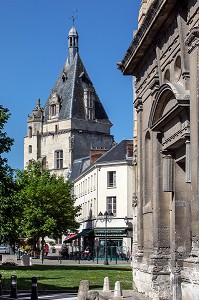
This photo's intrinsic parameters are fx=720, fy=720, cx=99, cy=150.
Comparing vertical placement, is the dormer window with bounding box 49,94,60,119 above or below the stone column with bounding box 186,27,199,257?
above

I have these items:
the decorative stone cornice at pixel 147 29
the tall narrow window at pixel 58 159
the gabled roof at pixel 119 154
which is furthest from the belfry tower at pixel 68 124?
the decorative stone cornice at pixel 147 29

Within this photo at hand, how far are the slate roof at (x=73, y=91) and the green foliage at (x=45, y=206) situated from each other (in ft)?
135

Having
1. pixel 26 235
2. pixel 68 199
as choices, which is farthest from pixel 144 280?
pixel 68 199

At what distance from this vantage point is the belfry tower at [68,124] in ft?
378

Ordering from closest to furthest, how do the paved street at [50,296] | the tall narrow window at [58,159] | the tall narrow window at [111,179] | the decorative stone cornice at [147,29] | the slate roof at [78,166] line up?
the decorative stone cornice at [147,29], the paved street at [50,296], the tall narrow window at [111,179], the slate roof at [78,166], the tall narrow window at [58,159]

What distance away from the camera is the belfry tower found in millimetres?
115250

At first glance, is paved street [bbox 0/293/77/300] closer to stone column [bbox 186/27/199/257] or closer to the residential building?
stone column [bbox 186/27/199/257]

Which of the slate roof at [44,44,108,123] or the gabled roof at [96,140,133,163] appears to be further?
the slate roof at [44,44,108,123]

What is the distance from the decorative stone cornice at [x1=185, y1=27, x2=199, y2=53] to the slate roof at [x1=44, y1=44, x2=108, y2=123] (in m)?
98.9

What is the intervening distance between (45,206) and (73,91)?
50.0m

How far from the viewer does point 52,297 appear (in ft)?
80.6

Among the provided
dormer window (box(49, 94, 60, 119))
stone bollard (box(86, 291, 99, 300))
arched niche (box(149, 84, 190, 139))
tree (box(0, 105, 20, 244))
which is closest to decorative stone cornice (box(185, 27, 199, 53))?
arched niche (box(149, 84, 190, 139))

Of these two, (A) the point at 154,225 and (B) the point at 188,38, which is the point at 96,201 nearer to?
(A) the point at 154,225

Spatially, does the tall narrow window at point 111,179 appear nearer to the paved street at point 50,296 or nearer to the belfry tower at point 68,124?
the belfry tower at point 68,124
